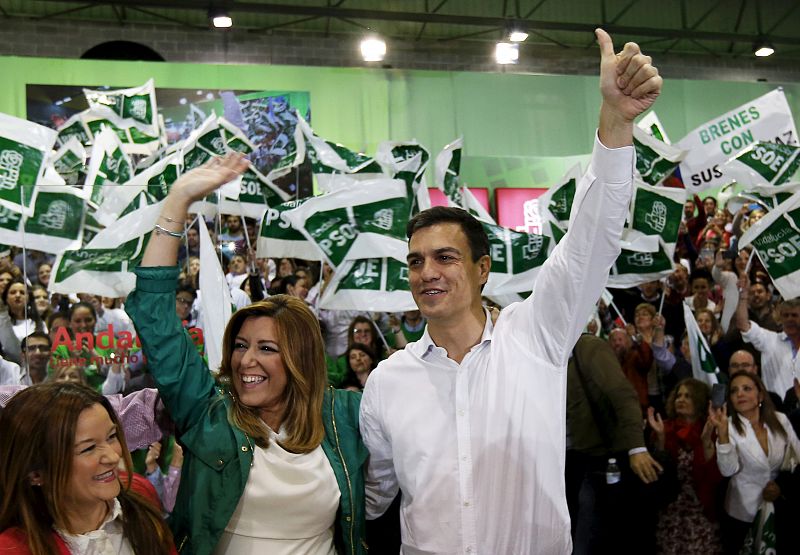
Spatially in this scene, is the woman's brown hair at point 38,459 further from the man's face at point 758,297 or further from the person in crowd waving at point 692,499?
the man's face at point 758,297

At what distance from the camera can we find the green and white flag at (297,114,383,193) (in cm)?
588

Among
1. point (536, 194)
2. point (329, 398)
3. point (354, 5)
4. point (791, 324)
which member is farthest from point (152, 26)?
point (329, 398)

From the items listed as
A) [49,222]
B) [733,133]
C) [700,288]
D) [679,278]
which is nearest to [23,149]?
[49,222]

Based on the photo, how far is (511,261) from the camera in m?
5.07

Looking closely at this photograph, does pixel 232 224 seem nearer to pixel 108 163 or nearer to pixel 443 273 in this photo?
pixel 108 163

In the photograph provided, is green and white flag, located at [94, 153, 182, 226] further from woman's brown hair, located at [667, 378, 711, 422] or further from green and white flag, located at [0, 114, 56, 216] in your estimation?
woman's brown hair, located at [667, 378, 711, 422]

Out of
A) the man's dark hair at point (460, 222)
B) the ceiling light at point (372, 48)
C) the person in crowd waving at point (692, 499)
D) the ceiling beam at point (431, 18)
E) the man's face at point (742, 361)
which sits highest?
the ceiling beam at point (431, 18)

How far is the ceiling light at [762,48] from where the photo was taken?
13.8 m

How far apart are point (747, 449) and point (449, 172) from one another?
273 centimetres

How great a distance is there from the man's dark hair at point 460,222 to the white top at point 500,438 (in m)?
0.18

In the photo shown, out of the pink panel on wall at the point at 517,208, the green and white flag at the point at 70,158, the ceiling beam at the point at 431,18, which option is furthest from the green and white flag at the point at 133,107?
the pink panel on wall at the point at 517,208

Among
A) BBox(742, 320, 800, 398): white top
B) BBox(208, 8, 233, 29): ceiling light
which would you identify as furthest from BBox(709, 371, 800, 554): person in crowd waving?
BBox(208, 8, 233, 29): ceiling light

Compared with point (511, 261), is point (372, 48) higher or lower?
higher

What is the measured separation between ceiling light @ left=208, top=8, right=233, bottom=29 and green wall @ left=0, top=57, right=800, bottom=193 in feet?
2.41
